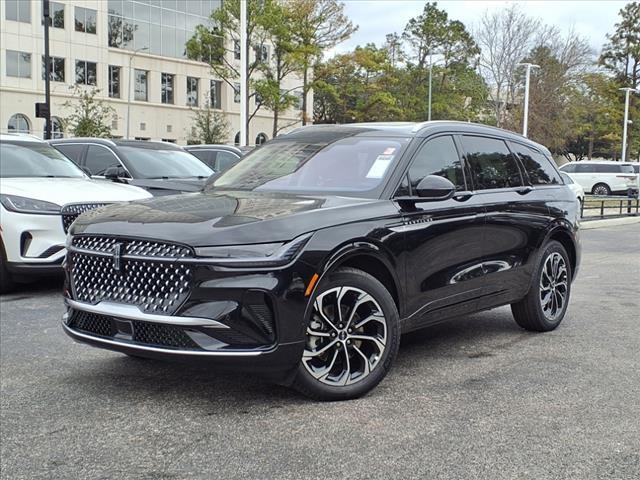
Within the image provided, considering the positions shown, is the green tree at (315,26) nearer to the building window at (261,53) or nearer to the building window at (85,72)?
the building window at (261,53)

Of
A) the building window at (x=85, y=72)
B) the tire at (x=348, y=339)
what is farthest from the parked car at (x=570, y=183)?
the building window at (x=85, y=72)

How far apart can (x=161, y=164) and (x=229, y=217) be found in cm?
778

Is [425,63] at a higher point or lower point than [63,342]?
higher

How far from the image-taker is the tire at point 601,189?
117 ft

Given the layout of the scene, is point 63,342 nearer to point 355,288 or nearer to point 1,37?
point 355,288

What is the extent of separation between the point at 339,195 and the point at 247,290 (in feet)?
4.01

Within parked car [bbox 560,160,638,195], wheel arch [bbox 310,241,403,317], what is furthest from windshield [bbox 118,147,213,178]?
parked car [bbox 560,160,638,195]

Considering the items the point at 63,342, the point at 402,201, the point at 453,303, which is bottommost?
the point at 63,342

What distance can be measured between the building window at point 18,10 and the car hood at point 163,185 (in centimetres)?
4417

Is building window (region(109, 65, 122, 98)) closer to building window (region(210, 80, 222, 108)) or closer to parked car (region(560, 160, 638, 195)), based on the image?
Answer: building window (region(210, 80, 222, 108))

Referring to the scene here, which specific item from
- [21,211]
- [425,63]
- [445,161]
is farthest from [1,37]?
[445,161]

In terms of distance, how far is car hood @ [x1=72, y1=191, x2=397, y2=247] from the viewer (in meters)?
3.99

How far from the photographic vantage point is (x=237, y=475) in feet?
11.0

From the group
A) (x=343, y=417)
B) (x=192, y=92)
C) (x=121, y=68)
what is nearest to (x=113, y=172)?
(x=343, y=417)
